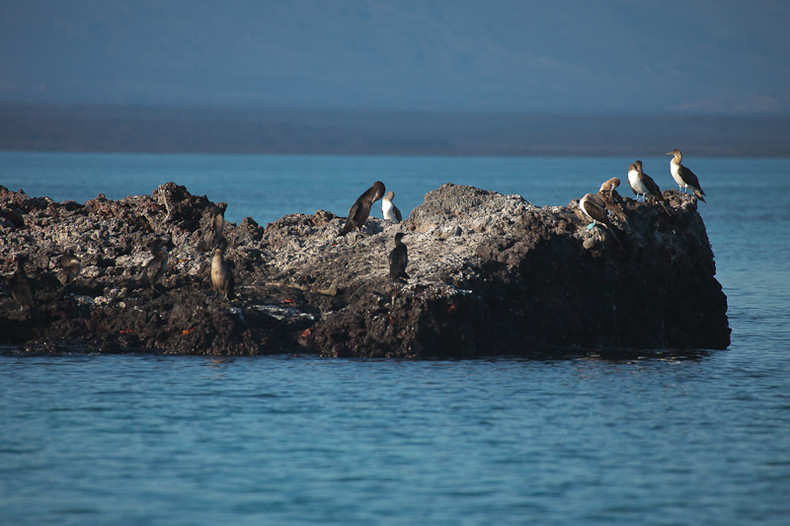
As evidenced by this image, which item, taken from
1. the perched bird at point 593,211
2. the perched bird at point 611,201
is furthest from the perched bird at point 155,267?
the perched bird at point 611,201

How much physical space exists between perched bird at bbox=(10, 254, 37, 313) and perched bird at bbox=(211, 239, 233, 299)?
2.40m

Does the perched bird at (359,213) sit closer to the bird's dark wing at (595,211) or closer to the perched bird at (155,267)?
the perched bird at (155,267)

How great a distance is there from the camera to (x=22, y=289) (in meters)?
14.8

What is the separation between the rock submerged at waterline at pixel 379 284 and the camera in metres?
14.4

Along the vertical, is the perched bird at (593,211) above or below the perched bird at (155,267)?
above

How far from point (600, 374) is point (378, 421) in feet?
11.4

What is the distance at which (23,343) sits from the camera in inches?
583

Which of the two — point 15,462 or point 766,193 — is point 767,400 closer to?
point 15,462

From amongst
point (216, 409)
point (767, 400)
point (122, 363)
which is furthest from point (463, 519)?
point (122, 363)

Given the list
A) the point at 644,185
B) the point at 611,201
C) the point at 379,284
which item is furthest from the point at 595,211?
the point at 379,284

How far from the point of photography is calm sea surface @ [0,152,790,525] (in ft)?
29.2

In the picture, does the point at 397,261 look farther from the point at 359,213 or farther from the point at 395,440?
the point at 395,440

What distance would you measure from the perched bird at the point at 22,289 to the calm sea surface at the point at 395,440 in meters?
1.23

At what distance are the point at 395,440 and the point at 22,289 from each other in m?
6.47
